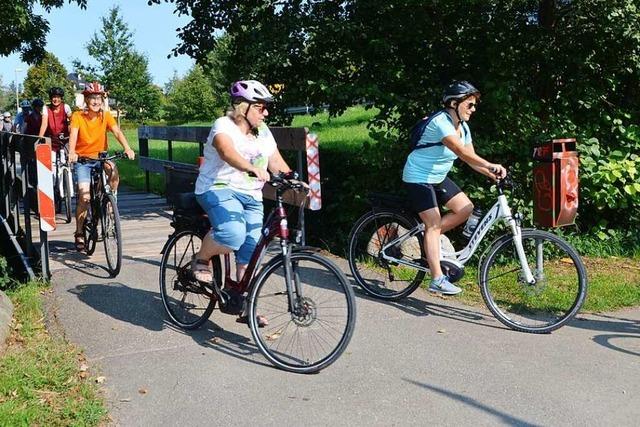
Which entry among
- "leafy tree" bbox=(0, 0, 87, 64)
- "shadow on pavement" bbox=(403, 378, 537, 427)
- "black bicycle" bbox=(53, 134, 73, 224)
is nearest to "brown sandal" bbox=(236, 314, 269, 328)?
"shadow on pavement" bbox=(403, 378, 537, 427)

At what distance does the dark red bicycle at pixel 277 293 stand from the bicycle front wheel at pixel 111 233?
4.32 ft

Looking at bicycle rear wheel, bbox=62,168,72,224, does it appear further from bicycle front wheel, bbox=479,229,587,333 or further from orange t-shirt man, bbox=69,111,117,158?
bicycle front wheel, bbox=479,229,587,333

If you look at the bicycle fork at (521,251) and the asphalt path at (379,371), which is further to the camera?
the bicycle fork at (521,251)

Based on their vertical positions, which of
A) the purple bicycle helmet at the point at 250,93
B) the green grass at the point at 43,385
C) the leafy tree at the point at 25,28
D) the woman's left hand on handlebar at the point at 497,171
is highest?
the leafy tree at the point at 25,28

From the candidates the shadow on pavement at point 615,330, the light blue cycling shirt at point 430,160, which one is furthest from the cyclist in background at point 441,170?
the shadow on pavement at point 615,330

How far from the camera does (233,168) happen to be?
4797 mm

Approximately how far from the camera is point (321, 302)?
16.1 ft

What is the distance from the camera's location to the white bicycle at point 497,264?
537 cm

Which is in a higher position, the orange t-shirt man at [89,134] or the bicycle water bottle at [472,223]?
the orange t-shirt man at [89,134]

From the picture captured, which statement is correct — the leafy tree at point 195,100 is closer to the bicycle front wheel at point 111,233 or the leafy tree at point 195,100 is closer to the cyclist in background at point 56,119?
the cyclist in background at point 56,119

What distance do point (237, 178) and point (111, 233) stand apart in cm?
240

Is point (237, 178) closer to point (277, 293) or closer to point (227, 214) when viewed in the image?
point (227, 214)

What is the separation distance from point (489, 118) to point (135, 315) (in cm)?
463

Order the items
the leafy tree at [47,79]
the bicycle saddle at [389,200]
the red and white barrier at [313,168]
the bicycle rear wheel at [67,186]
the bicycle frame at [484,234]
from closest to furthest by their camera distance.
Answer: the bicycle frame at [484,234]
the bicycle saddle at [389,200]
the red and white barrier at [313,168]
the bicycle rear wheel at [67,186]
the leafy tree at [47,79]
